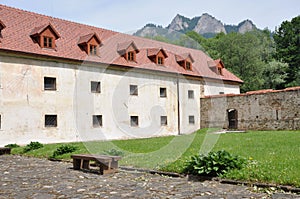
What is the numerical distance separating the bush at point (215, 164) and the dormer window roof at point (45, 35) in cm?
1550

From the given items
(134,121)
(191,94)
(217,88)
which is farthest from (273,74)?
(134,121)

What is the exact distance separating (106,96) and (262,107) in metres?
12.3

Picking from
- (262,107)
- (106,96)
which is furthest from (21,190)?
(262,107)

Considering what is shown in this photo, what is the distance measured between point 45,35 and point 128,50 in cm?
677

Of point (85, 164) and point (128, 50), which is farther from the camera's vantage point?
point (128, 50)

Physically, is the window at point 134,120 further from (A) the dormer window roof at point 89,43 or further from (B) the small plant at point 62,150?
(B) the small plant at point 62,150

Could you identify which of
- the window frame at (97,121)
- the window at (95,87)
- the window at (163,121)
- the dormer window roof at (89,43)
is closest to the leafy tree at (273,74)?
the window at (163,121)

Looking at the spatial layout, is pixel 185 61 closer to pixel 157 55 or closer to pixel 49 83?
pixel 157 55

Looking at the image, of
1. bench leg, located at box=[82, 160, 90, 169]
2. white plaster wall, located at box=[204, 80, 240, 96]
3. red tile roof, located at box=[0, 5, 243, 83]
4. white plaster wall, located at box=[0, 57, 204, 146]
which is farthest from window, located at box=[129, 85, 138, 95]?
bench leg, located at box=[82, 160, 90, 169]

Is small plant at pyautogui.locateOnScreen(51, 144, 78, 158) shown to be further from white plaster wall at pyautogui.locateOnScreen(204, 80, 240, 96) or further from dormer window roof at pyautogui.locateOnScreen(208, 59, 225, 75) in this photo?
dormer window roof at pyautogui.locateOnScreen(208, 59, 225, 75)

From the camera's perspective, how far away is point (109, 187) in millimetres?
6828

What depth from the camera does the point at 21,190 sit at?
6.66 meters

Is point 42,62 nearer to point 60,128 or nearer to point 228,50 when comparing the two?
point 60,128

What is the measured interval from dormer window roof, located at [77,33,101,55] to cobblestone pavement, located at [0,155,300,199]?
578 inches
